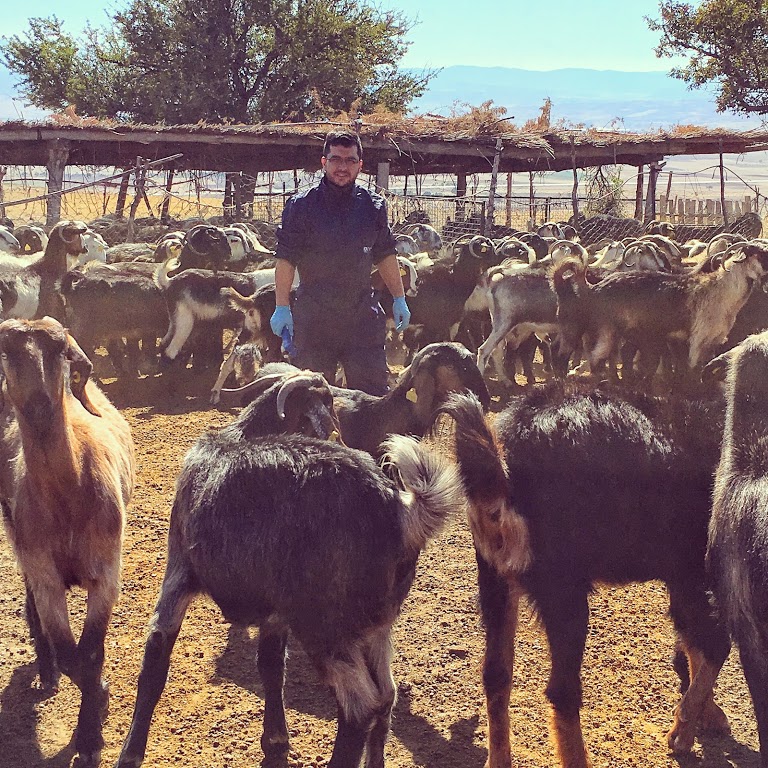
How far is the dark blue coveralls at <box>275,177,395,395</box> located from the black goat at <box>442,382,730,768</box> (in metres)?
2.09

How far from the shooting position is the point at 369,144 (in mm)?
20688

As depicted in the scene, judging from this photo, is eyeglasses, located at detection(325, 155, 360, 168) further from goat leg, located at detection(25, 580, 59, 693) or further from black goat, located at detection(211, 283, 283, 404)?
black goat, located at detection(211, 283, 283, 404)

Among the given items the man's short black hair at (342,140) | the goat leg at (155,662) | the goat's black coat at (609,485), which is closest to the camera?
the goat leg at (155,662)

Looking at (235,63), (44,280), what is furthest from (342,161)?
(235,63)

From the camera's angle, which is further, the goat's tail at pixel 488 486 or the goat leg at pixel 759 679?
the goat's tail at pixel 488 486

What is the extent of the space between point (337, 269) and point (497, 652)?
2716mm

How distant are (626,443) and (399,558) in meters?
1.01

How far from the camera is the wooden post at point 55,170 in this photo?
20125mm

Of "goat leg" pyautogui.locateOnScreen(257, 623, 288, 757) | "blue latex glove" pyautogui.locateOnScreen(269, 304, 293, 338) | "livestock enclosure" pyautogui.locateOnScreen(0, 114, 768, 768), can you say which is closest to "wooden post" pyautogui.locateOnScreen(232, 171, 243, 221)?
"livestock enclosure" pyautogui.locateOnScreen(0, 114, 768, 768)

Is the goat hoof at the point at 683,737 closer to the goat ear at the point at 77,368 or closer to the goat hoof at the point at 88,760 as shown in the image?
the goat hoof at the point at 88,760

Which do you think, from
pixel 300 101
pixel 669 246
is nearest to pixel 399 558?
pixel 669 246

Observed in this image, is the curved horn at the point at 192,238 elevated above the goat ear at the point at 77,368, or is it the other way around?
the curved horn at the point at 192,238

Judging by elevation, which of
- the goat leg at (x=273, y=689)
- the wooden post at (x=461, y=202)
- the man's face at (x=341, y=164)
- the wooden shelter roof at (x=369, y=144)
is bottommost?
the goat leg at (x=273, y=689)

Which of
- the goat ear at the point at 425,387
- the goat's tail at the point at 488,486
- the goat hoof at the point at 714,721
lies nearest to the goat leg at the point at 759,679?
the goat's tail at the point at 488,486
